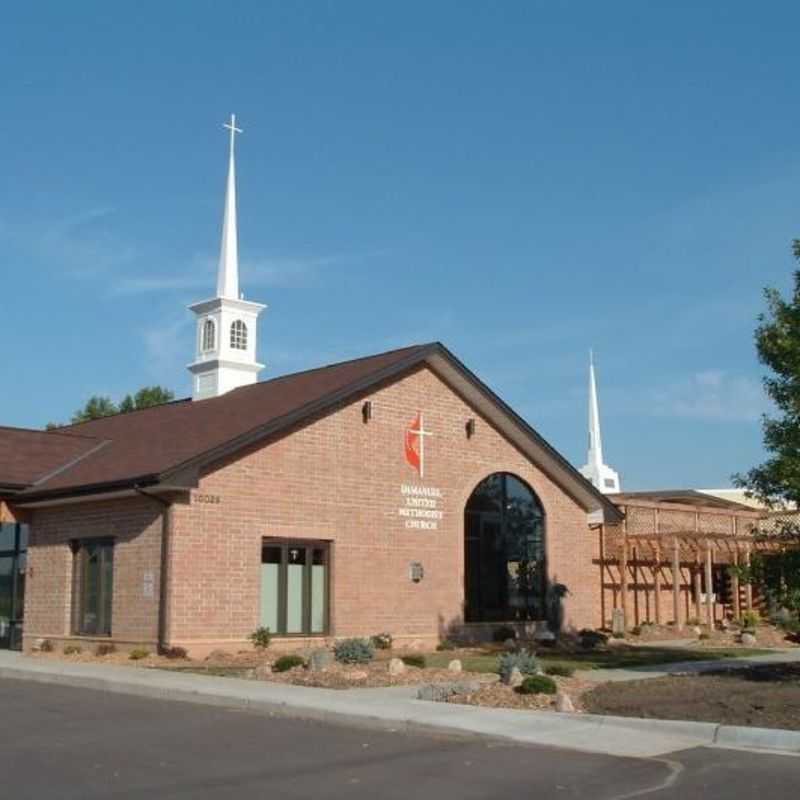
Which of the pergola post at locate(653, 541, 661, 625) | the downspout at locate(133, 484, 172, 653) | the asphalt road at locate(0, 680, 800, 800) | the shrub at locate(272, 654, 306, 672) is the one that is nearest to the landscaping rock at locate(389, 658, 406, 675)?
the shrub at locate(272, 654, 306, 672)

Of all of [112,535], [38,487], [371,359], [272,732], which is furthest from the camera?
[371,359]

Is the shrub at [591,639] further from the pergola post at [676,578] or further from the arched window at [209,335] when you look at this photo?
the arched window at [209,335]

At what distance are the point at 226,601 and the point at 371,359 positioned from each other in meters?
7.31

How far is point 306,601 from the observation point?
80.1ft

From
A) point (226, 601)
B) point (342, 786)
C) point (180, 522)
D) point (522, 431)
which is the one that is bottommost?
point (342, 786)

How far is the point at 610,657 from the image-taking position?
2397 cm

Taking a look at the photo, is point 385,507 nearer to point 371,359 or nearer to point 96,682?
point 371,359

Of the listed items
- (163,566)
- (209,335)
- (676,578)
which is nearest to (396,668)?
(163,566)

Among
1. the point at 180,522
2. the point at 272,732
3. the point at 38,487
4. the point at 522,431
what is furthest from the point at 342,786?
the point at 522,431

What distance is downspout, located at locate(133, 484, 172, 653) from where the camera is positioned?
22062 mm

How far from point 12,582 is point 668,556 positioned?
18229 millimetres

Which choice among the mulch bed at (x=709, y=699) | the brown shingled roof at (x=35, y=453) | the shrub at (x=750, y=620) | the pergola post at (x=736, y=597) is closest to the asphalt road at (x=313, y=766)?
the mulch bed at (x=709, y=699)

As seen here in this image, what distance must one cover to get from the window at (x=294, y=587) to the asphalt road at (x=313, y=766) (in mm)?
9696

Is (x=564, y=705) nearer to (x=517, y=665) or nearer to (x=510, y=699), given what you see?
(x=510, y=699)
